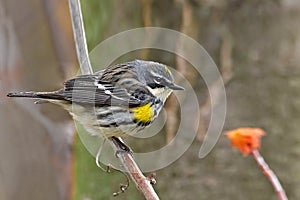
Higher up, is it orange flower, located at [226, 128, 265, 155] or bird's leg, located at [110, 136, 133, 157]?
orange flower, located at [226, 128, 265, 155]

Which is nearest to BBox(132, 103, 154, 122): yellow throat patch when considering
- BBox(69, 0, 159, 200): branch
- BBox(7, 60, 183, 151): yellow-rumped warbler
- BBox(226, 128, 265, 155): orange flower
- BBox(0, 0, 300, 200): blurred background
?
BBox(7, 60, 183, 151): yellow-rumped warbler

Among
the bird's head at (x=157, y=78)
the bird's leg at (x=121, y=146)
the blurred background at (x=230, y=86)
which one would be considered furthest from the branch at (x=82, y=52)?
the blurred background at (x=230, y=86)

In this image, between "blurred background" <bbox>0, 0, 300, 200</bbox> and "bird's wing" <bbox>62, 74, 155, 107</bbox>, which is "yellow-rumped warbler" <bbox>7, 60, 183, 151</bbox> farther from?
"blurred background" <bbox>0, 0, 300, 200</bbox>

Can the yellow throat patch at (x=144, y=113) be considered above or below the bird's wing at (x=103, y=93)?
below

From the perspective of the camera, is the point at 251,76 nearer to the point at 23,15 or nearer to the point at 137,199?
the point at 137,199

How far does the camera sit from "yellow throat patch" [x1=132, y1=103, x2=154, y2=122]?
205 cm

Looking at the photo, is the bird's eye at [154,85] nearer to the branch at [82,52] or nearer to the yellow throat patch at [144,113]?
the yellow throat patch at [144,113]

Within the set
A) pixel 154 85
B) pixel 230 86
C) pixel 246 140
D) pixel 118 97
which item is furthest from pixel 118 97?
pixel 246 140

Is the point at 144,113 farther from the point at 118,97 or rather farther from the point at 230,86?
the point at 230,86

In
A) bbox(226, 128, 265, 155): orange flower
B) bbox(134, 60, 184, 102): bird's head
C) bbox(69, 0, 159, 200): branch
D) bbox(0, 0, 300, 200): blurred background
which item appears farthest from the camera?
bbox(0, 0, 300, 200): blurred background

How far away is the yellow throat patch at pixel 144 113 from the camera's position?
205 cm

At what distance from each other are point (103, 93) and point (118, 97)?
0.04 m

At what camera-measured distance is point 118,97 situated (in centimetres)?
210

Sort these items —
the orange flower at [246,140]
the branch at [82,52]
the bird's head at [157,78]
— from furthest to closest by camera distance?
the bird's head at [157,78] → the branch at [82,52] → the orange flower at [246,140]
